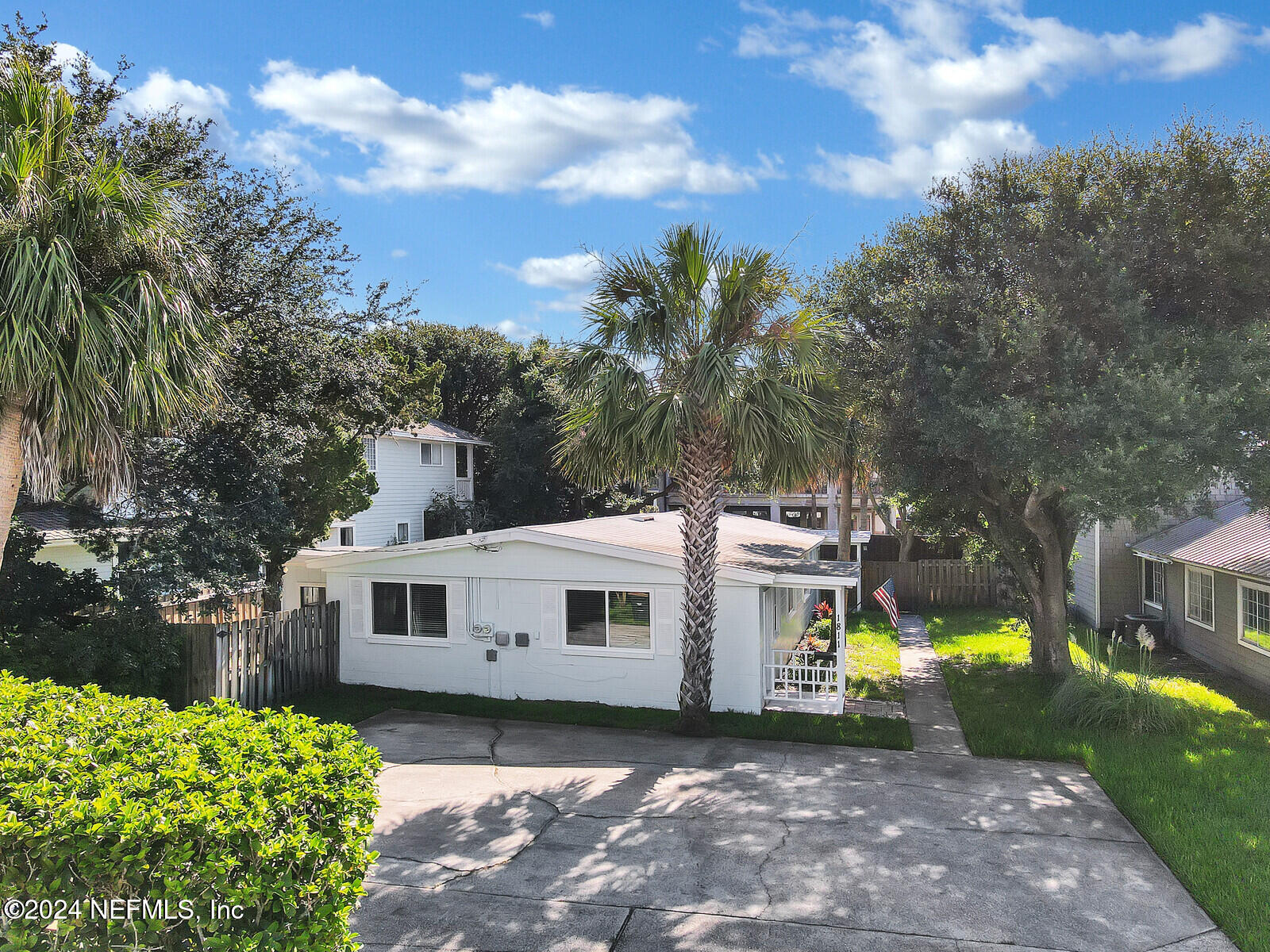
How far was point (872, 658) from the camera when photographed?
57.4 ft

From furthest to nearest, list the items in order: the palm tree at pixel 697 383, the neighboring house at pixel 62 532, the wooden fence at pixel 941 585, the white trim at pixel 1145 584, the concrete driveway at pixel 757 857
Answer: the wooden fence at pixel 941 585
the white trim at pixel 1145 584
the neighboring house at pixel 62 532
the palm tree at pixel 697 383
the concrete driveway at pixel 757 857

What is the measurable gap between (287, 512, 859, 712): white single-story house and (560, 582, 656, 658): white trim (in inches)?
0.7

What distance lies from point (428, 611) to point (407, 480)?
17.4 meters

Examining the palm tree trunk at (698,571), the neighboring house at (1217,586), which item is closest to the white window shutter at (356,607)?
the palm tree trunk at (698,571)

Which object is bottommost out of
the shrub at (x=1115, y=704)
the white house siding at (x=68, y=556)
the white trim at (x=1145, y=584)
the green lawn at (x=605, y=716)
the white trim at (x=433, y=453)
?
the green lawn at (x=605, y=716)

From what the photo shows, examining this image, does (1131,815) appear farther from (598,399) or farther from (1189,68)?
(1189,68)

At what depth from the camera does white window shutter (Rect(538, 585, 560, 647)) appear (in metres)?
13.6

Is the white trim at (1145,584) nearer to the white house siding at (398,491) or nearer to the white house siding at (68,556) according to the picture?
the white house siding at (398,491)

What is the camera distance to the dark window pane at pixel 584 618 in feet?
44.1

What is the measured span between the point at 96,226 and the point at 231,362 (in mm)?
4746

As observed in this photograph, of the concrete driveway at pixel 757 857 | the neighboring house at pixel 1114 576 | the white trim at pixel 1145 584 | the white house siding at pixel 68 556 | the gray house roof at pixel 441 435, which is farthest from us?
the gray house roof at pixel 441 435

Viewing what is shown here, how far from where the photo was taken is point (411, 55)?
12.0 m

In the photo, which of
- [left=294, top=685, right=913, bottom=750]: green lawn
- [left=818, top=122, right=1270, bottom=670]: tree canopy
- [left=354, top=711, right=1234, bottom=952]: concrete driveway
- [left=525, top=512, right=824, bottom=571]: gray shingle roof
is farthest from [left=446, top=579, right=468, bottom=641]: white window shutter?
[left=818, top=122, right=1270, bottom=670]: tree canopy

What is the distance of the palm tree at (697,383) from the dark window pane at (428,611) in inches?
170
